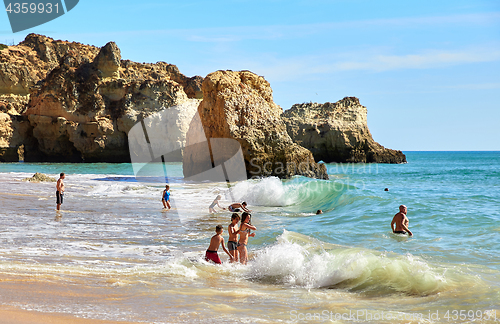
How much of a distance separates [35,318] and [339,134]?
49742 millimetres

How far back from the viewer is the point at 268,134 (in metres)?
23.4

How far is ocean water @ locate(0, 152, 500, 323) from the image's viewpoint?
4.50 metres

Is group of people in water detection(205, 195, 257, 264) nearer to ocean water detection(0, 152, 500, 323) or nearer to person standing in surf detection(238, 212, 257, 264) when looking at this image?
person standing in surf detection(238, 212, 257, 264)

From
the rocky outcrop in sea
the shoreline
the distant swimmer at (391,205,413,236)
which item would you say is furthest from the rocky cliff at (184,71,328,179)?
the shoreline

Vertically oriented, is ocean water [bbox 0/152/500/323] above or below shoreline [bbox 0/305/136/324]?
below

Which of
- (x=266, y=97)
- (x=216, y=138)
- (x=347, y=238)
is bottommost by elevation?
(x=347, y=238)

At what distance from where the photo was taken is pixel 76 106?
43.8 meters

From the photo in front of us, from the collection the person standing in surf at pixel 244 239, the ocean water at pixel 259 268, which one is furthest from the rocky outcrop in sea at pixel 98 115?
the person standing in surf at pixel 244 239

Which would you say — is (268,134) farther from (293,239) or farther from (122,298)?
(122,298)

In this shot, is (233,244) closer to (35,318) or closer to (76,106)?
(35,318)

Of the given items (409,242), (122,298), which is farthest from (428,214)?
(122,298)

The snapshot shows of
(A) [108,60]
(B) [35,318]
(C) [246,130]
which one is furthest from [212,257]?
(A) [108,60]

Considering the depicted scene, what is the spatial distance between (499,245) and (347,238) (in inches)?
118

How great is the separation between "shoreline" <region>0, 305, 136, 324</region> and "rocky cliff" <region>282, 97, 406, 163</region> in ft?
162
